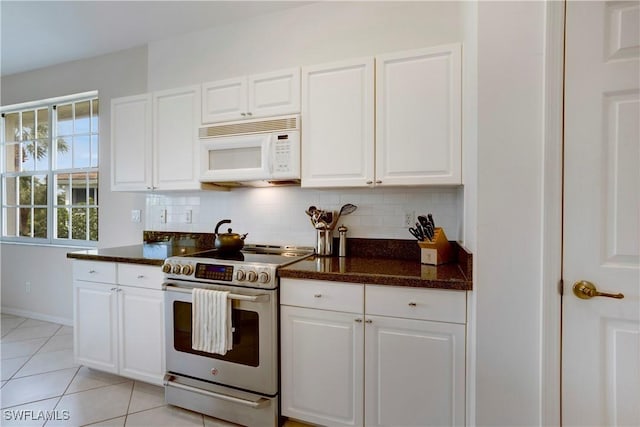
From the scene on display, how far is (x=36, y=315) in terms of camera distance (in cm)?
367

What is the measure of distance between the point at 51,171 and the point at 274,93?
3088mm

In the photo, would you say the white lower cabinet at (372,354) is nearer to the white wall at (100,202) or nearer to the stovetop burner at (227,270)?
the stovetop burner at (227,270)

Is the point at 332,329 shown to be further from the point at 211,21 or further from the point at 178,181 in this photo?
the point at 211,21

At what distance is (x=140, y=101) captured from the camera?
105 inches

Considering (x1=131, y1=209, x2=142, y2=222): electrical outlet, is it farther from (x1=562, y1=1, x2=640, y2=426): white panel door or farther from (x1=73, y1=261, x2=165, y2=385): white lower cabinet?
(x1=562, y1=1, x2=640, y2=426): white panel door

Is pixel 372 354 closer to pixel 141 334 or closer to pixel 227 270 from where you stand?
pixel 227 270

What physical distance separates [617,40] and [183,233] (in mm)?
3075

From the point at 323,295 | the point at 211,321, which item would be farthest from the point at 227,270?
the point at 323,295

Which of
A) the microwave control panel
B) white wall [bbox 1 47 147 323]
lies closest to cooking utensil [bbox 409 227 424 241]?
the microwave control panel

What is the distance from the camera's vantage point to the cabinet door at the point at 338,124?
6.59 feet

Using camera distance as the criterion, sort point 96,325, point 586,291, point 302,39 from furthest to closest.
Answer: point 302,39, point 96,325, point 586,291

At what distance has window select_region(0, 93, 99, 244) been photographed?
137 inches

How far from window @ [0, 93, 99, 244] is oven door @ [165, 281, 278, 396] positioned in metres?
2.05

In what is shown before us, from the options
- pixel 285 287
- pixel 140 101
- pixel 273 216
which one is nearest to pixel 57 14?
pixel 140 101
